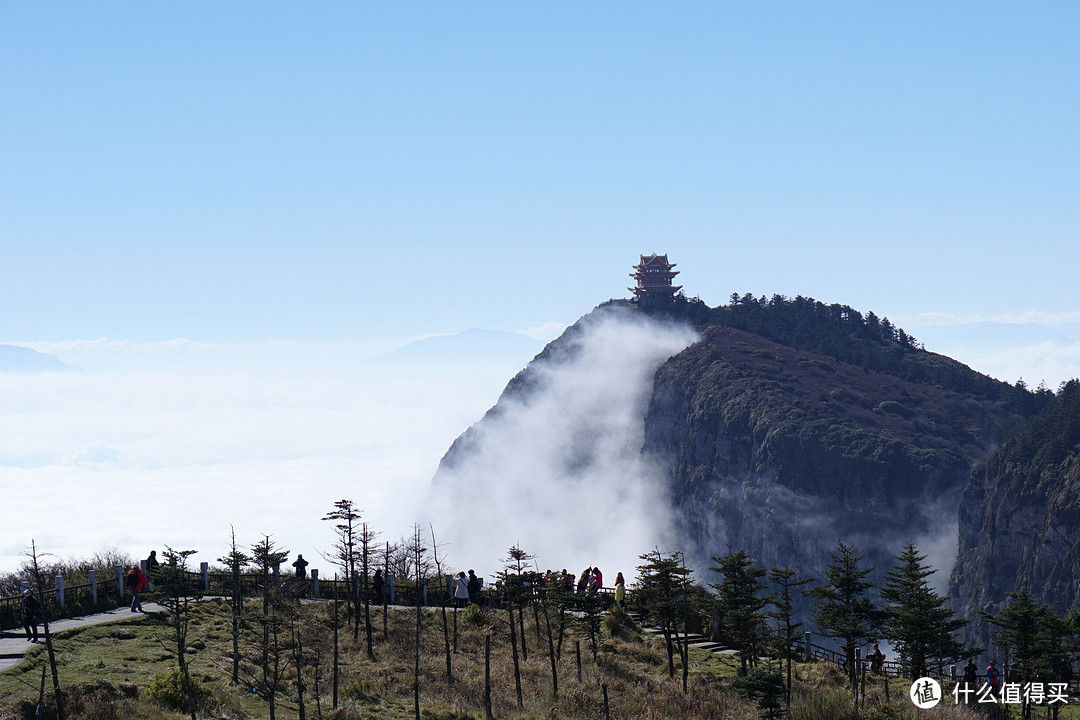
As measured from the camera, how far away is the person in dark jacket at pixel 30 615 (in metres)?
29.2

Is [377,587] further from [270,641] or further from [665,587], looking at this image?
[665,587]

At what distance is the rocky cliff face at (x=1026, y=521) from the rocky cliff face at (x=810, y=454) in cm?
1682

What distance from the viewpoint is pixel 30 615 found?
1159 inches

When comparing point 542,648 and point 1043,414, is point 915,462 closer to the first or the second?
point 1043,414

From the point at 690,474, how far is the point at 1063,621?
510 ft

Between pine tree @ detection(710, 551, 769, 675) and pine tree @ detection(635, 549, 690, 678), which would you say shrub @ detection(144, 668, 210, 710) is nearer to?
pine tree @ detection(635, 549, 690, 678)

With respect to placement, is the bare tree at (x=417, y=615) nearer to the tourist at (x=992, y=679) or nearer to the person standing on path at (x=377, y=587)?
the person standing on path at (x=377, y=587)

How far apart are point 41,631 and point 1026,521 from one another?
383ft

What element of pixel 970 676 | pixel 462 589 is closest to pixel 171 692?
pixel 462 589

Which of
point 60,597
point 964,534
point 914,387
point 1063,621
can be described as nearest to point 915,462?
point 964,534

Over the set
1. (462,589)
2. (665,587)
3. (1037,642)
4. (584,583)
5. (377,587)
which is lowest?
(1037,642)

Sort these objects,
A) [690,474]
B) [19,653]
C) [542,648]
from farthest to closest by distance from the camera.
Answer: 1. [690,474]
2. [542,648]
3. [19,653]

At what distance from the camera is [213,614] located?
35.8 m

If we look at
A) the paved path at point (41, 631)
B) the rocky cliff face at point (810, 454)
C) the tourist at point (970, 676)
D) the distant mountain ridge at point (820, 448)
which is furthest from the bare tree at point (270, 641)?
the distant mountain ridge at point (820, 448)
